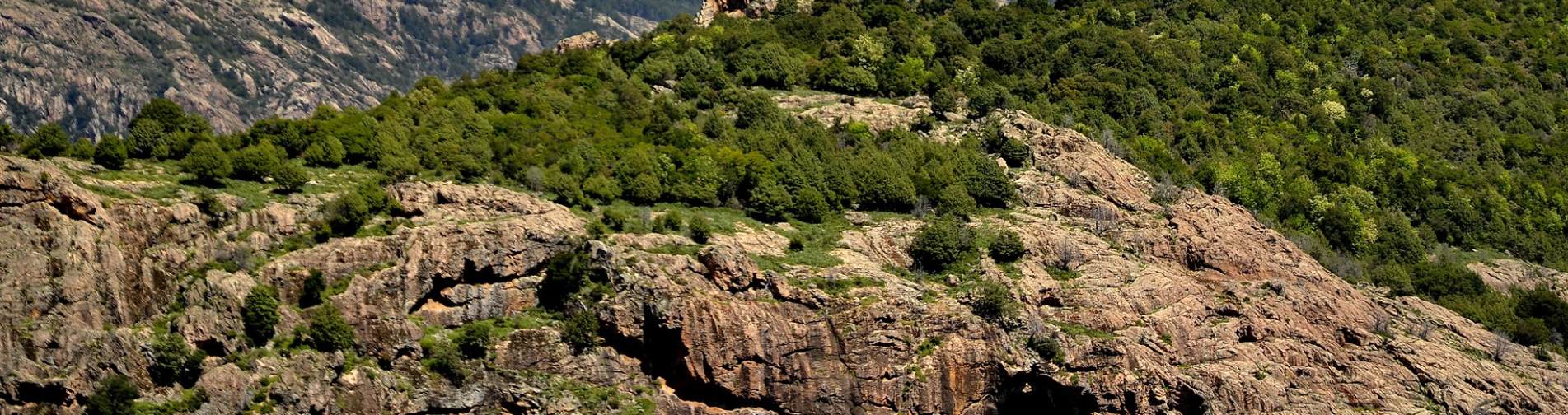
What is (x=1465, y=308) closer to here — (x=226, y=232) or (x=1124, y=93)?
(x=1124, y=93)

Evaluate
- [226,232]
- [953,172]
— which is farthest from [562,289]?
[953,172]

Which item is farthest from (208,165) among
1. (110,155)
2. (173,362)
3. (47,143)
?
(173,362)

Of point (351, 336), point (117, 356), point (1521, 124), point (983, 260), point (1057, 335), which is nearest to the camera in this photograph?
point (117, 356)

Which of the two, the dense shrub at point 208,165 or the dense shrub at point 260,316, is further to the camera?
the dense shrub at point 208,165

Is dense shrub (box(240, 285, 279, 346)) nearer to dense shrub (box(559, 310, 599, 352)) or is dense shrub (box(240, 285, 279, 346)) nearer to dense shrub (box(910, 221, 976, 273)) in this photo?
dense shrub (box(559, 310, 599, 352))

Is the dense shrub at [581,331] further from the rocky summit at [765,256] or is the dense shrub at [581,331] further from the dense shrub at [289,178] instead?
the dense shrub at [289,178]

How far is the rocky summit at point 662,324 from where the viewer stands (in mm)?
64875

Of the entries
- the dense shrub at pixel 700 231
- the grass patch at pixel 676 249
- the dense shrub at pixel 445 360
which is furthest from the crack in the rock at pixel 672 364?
the dense shrub at pixel 445 360

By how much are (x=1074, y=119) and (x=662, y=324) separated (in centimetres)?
4740

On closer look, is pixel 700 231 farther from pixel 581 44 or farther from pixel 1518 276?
pixel 1518 276

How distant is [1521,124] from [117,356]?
11029 cm

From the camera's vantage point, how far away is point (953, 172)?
9362cm

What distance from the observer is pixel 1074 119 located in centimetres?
10906

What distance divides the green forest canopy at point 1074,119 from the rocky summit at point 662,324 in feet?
28.6
